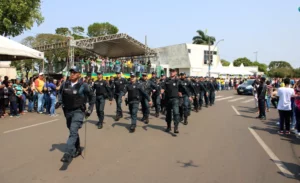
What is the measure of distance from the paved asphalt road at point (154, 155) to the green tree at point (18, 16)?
10.7 metres

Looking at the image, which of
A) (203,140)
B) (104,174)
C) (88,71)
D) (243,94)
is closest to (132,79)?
(203,140)

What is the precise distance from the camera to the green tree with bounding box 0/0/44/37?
17.0 metres

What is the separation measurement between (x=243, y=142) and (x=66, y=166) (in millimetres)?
4578

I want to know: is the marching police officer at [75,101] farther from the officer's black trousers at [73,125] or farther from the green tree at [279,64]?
the green tree at [279,64]

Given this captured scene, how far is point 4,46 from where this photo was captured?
12.5 meters

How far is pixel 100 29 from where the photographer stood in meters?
65.9

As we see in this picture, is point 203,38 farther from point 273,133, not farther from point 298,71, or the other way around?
point 273,133

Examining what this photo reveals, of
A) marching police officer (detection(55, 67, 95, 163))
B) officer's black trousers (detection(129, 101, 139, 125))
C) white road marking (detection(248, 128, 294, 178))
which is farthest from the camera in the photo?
officer's black trousers (detection(129, 101, 139, 125))

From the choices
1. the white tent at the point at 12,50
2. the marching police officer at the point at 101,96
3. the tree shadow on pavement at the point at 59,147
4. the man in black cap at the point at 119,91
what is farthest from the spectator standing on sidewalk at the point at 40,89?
the tree shadow on pavement at the point at 59,147

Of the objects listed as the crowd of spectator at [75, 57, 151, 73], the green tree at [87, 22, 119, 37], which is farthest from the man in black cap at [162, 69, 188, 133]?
the green tree at [87, 22, 119, 37]

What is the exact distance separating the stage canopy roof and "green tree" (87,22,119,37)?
82.3 feet

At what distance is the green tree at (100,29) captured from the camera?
216ft

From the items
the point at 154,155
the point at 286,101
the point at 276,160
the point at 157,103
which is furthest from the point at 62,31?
the point at 276,160

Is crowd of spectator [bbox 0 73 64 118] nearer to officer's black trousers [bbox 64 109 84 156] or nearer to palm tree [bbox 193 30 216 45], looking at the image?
officer's black trousers [bbox 64 109 84 156]
